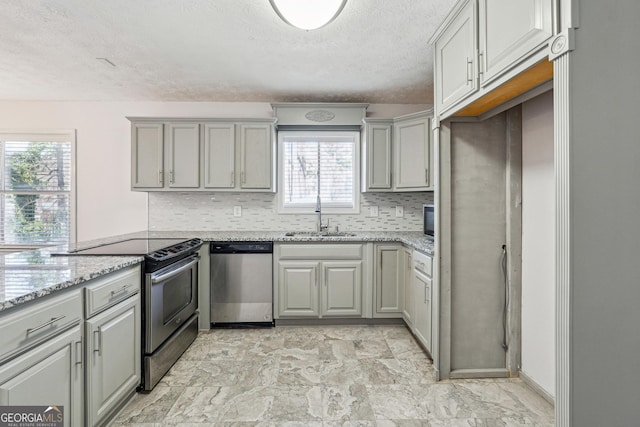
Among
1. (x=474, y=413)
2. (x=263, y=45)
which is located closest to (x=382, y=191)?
(x=263, y=45)

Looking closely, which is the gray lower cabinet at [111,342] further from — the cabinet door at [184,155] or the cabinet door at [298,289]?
the cabinet door at [184,155]

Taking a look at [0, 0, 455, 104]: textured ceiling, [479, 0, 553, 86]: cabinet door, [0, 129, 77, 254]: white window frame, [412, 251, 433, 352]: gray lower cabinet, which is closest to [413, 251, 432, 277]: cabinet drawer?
[412, 251, 433, 352]: gray lower cabinet

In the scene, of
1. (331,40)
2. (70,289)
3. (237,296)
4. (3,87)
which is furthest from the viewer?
(3,87)

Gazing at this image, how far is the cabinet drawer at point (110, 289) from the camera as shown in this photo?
5.20ft

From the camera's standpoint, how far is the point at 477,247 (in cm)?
228

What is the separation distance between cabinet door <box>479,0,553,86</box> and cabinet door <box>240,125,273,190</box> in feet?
7.62

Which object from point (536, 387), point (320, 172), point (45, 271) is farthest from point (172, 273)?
point (536, 387)

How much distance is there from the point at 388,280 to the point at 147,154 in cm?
289

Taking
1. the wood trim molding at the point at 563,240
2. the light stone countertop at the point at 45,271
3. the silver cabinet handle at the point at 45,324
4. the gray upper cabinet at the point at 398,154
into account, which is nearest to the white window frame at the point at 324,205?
the gray upper cabinet at the point at 398,154

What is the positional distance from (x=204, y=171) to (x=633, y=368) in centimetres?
351

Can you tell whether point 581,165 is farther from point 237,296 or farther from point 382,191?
point 237,296

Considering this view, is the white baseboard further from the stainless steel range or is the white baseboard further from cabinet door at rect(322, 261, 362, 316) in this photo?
the stainless steel range

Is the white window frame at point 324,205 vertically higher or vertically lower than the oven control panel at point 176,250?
higher

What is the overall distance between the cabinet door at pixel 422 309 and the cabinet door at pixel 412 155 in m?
1.00
